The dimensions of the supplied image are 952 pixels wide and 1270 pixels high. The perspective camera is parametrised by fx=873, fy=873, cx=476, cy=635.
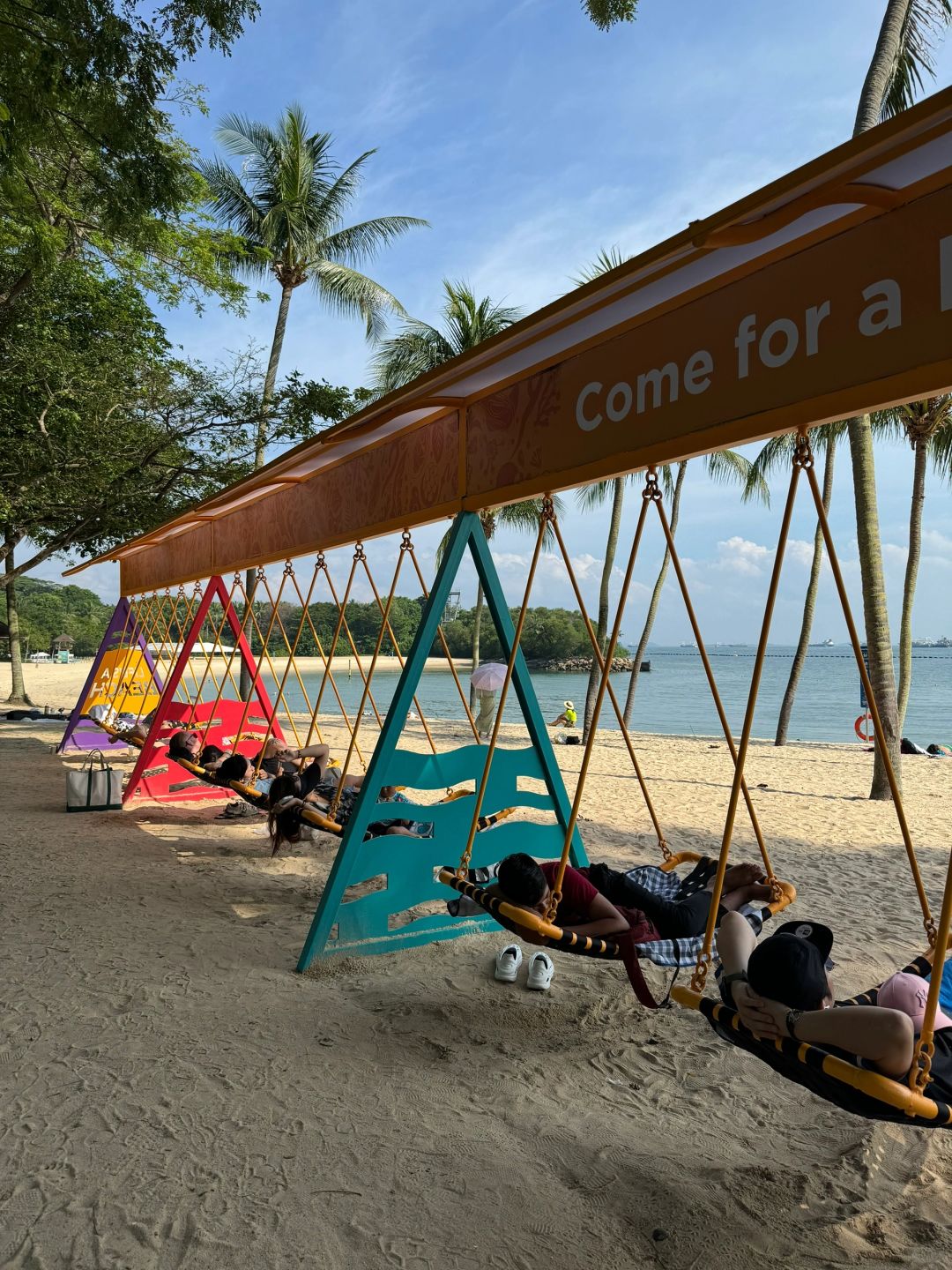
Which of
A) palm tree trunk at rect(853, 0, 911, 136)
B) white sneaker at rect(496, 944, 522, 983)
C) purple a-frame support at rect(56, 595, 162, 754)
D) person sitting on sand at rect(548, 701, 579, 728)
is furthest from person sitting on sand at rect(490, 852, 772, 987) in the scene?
person sitting on sand at rect(548, 701, 579, 728)

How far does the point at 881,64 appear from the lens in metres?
8.55

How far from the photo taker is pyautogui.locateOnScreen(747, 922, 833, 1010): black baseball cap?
2262 millimetres

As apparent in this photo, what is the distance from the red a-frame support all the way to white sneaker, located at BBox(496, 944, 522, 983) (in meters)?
3.63

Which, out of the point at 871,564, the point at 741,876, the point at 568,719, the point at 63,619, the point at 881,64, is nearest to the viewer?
the point at 741,876

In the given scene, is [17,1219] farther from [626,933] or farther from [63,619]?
[63,619]

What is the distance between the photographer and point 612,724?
26.4m

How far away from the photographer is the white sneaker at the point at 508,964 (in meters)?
3.89

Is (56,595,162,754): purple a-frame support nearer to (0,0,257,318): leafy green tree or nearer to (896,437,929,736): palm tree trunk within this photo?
(0,0,257,318): leafy green tree

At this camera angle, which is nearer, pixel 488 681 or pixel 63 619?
pixel 488 681

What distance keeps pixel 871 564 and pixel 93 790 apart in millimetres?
7803

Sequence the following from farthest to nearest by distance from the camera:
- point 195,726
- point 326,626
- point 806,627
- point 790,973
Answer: point 326,626 → point 806,627 → point 195,726 → point 790,973

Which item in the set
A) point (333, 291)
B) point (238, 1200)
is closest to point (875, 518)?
point (238, 1200)

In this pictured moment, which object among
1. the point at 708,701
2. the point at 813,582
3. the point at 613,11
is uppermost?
the point at 613,11

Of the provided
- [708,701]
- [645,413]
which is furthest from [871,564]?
[708,701]
